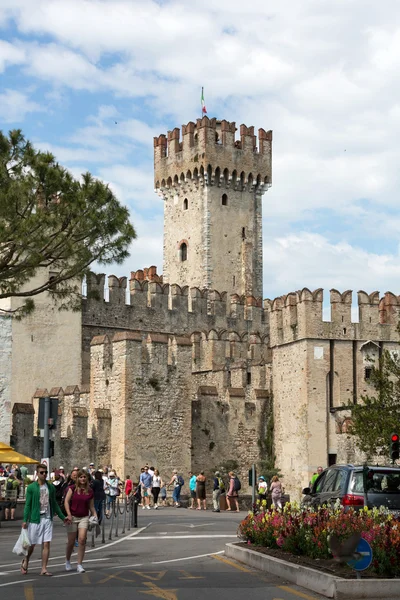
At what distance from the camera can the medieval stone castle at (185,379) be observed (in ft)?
145

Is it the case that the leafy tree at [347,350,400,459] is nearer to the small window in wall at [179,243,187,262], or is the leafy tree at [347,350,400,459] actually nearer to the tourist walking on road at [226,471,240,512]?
the tourist walking on road at [226,471,240,512]

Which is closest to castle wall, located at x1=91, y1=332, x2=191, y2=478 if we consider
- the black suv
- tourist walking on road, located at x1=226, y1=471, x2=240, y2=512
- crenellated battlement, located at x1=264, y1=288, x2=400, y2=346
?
crenellated battlement, located at x1=264, y1=288, x2=400, y2=346

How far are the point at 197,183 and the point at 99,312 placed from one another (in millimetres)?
17601

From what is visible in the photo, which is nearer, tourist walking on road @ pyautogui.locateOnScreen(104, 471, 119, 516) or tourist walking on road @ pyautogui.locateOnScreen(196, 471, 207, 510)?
tourist walking on road @ pyautogui.locateOnScreen(104, 471, 119, 516)

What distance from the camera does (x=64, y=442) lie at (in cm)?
4372

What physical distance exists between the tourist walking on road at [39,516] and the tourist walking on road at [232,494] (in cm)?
2123

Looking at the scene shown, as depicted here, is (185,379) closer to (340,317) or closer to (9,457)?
(340,317)

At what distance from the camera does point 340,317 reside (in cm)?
4538

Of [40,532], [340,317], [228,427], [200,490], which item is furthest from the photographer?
[228,427]

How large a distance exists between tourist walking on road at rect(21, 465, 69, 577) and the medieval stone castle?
2083cm

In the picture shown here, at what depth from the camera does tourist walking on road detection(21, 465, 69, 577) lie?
1748 cm


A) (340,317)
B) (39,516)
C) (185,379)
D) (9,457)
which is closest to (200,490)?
(185,379)

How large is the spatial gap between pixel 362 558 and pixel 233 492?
82.4ft

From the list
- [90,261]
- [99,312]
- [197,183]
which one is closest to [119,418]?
[99,312]
